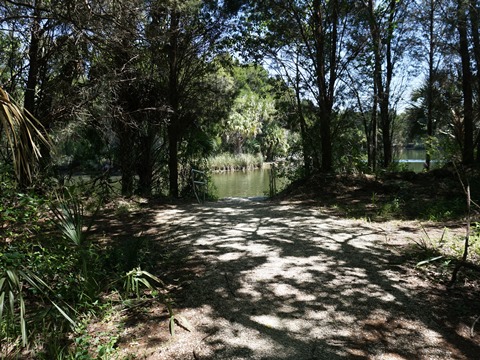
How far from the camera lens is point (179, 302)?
3.18 metres

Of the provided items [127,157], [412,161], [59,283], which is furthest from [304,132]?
[412,161]

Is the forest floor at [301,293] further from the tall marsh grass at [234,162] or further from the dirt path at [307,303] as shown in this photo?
the tall marsh grass at [234,162]

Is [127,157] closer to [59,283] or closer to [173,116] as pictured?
[173,116]

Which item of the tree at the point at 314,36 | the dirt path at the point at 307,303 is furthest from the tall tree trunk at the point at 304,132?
the dirt path at the point at 307,303

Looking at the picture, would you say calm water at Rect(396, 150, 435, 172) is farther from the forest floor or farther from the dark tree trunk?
the dark tree trunk

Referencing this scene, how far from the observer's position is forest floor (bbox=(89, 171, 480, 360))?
8.38 feet

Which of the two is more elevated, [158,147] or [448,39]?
[448,39]

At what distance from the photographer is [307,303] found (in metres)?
3.11

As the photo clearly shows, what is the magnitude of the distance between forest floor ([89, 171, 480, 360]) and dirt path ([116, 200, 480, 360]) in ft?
0.04

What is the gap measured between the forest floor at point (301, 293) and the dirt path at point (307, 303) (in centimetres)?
1

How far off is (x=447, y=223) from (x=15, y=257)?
19.6 ft

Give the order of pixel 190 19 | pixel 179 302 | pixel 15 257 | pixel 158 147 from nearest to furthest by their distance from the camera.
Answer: pixel 15 257 < pixel 179 302 < pixel 190 19 < pixel 158 147

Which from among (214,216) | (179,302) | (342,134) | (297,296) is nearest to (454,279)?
(297,296)

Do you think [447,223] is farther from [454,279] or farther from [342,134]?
[342,134]
